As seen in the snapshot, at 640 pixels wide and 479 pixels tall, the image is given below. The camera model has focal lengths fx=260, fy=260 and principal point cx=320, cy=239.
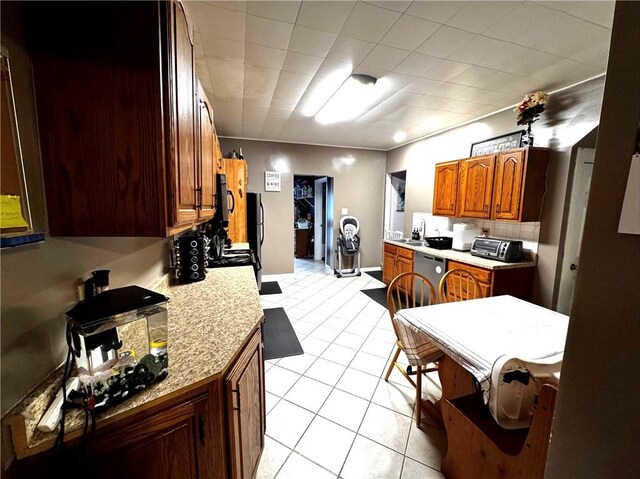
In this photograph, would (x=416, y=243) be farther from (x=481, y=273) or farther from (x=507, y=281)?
(x=507, y=281)

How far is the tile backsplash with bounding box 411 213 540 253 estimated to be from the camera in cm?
284

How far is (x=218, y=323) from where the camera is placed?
129 cm

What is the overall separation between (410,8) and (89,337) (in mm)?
2144

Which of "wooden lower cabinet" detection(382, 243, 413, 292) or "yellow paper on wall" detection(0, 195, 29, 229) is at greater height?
"yellow paper on wall" detection(0, 195, 29, 229)

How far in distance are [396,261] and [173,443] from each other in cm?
381

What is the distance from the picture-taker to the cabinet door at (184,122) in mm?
955

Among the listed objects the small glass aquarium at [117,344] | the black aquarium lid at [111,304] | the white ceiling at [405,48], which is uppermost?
the white ceiling at [405,48]

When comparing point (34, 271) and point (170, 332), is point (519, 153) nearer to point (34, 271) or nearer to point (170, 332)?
point (170, 332)

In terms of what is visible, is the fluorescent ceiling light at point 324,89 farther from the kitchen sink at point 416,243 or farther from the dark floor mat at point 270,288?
the dark floor mat at point 270,288

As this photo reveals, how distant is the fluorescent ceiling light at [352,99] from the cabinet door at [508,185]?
5.02 ft

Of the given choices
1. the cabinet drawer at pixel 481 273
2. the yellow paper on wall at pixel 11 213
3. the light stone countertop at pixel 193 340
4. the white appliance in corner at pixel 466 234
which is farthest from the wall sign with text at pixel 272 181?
the yellow paper on wall at pixel 11 213

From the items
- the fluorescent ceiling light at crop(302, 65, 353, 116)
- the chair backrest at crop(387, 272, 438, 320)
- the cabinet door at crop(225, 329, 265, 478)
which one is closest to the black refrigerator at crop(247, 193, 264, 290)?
the fluorescent ceiling light at crop(302, 65, 353, 116)

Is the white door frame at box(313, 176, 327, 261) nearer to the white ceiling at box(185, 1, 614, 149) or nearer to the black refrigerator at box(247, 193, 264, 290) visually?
the black refrigerator at box(247, 193, 264, 290)

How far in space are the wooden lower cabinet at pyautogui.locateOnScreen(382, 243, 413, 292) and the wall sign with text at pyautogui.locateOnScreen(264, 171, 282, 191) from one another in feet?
7.43
